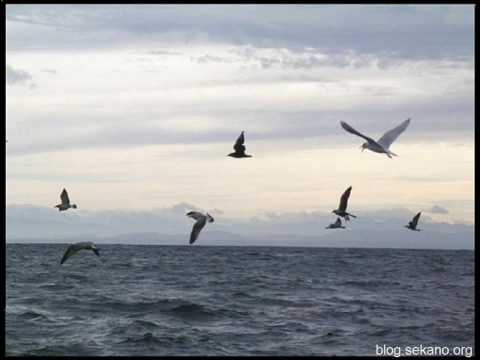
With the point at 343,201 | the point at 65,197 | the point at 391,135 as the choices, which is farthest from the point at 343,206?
the point at 65,197

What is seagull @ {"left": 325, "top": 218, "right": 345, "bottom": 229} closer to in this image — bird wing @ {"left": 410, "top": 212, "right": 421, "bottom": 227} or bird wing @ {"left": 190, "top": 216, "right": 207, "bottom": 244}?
bird wing @ {"left": 410, "top": 212, "right": 421, "bottom": 227}

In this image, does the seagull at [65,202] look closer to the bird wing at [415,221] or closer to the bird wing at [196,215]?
the bird wing at [196,215]

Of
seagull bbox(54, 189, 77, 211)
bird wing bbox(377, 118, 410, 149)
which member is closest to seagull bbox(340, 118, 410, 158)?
bird wing bbox(377, 118, 410, 149)

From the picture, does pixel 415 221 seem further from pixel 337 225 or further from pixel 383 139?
pixel 383 139

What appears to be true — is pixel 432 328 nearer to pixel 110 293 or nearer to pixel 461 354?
pixel 461 354

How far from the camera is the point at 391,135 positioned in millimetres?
17703

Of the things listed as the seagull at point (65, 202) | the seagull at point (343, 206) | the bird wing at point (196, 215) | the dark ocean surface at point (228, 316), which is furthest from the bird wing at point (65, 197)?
the seagull at point (343, 206)

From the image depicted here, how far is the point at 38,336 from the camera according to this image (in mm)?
22594

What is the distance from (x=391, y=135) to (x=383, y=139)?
295 mm

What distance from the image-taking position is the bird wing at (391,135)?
17.4 metres

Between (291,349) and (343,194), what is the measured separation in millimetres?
4531

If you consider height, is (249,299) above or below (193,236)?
below

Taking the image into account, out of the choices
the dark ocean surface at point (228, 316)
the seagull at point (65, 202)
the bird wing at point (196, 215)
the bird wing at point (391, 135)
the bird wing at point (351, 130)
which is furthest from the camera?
the seagull at point (65, 202)

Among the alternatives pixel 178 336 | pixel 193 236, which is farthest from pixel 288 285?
pixel 193 236
